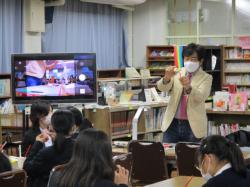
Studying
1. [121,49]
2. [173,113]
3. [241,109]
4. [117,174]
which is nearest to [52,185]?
[117,174]

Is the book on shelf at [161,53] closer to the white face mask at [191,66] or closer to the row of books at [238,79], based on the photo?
the row of books at [238,79]

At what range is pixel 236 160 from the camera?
297cm

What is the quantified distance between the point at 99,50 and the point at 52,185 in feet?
31.6

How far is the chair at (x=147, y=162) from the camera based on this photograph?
485 centimetres

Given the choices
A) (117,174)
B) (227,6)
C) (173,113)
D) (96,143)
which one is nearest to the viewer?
(96,143)

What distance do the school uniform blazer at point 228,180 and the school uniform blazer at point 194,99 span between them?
7.04ft

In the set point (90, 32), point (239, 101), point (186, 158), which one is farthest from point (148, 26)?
point (186, 158)

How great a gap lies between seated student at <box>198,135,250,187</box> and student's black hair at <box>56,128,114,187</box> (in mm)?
640

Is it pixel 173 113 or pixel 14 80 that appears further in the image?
pixel 14 80

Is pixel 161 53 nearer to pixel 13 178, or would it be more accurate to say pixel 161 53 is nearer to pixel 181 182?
pixel 181 182

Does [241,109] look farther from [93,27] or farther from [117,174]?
[93,27]

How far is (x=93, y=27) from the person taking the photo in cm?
1268

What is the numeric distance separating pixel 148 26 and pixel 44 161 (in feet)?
34.5

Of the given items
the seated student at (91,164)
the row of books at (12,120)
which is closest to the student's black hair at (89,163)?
the seated student at (91,164)
